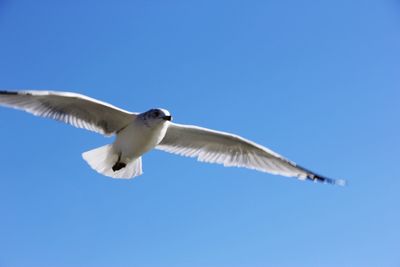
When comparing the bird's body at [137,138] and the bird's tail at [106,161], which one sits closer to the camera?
the bird's body at [137,138]

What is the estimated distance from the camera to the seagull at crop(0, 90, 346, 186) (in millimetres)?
8062

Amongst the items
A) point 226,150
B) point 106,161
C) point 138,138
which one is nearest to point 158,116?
point 138,138

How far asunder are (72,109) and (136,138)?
0.86 m

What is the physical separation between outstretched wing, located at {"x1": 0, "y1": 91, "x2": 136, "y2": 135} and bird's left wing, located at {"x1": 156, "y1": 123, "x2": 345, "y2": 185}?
740 millimetres

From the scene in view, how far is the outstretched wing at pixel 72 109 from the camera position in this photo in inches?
310

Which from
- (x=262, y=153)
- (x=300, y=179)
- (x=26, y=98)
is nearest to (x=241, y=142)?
(x=262, y=153)

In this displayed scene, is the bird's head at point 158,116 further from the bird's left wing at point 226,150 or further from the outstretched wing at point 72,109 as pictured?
the bird's left wing at point 226,150

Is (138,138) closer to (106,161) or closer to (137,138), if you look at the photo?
(137,138)

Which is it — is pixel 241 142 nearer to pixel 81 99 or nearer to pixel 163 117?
pixel 163 117

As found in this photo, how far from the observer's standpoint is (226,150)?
29.8ft

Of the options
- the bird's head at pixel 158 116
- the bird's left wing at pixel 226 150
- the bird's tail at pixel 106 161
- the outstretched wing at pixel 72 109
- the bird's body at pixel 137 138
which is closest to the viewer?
the outstretched wing at pixel 72 109

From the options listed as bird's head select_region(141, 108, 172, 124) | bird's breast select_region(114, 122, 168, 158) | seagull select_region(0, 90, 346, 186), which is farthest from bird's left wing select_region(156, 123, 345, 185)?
bird's head select_region(141, 108, 172, 124)

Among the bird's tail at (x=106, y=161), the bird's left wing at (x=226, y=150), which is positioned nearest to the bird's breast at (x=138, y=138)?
the bird's tail at (x=106, y=161)

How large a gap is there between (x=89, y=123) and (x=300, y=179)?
2731 millimetres
